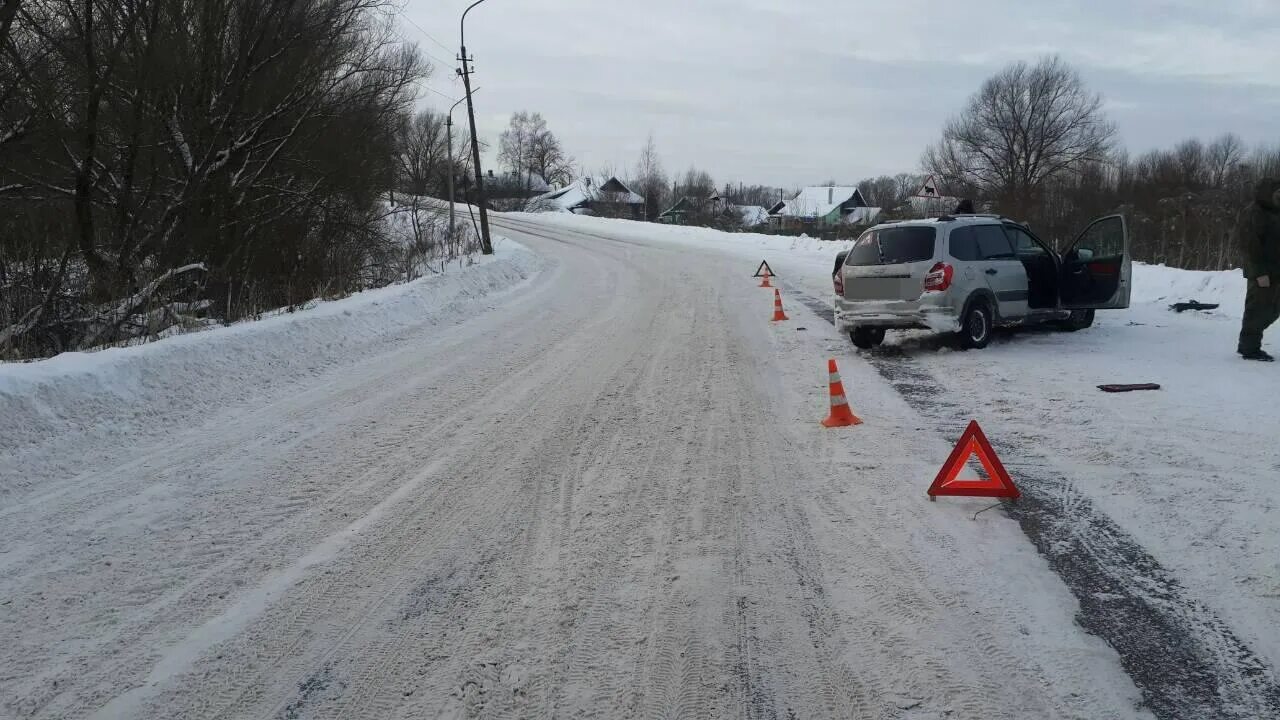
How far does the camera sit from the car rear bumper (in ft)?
31.0

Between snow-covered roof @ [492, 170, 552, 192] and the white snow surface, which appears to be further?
snow-covered roof @ [492, 170, 552, 192]

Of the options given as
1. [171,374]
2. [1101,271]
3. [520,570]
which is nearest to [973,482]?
[520,570]

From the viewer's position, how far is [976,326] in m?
9.85

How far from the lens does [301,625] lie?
3.37 metres

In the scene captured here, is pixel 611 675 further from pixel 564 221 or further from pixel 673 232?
pixel 564 221

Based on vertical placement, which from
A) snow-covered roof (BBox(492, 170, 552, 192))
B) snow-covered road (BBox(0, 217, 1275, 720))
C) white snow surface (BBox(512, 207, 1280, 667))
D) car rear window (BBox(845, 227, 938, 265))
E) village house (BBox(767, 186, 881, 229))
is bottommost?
snow-covered road (BBox(0, 217, 1275, 720))

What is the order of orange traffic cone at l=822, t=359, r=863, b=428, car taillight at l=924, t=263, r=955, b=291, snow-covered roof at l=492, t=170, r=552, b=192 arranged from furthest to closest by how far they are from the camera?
snow-covered roof at l=492, t=170, r=552, b=192 < car taillight at l=924, t=263, r=955, b=291 < orange traffic cone at l=822, t=359, r=863, b=428

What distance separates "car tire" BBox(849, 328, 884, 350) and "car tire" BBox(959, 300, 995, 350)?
1.06 metres

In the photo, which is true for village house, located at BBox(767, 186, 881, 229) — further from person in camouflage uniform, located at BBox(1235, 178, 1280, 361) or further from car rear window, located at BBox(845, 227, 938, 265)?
person in camouflage uniform, located at BBox(1235, 178, 1280, 361)

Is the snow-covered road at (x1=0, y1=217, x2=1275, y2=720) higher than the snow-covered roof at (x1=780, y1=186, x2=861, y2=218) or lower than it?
lower

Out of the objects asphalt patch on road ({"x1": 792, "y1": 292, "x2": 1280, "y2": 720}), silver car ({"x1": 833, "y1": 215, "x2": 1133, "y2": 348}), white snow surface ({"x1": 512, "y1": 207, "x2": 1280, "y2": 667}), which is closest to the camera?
asphalt patch on road ({"x1": 792, "y1": 292, "x2": 1280, "y2": 720})

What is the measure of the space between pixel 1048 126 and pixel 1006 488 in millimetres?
61518

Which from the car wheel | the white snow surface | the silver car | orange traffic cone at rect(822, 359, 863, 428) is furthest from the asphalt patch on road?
the car wheel

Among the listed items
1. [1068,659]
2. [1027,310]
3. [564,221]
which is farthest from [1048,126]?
[1068,659]
